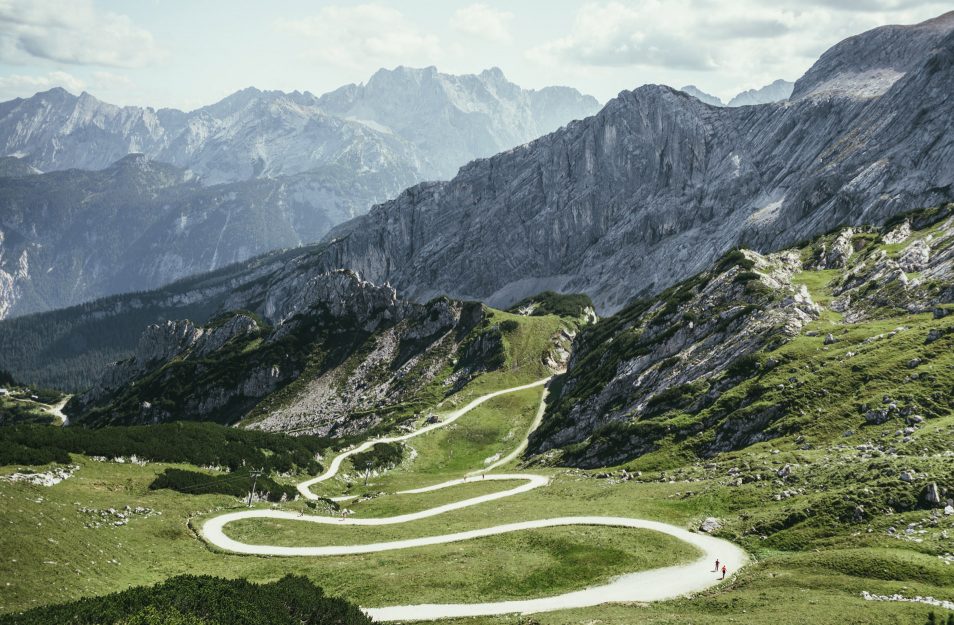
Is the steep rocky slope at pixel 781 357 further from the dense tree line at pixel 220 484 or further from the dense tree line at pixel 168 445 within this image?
the dense tree line at pixel 168 445

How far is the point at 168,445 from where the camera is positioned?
93.3 m

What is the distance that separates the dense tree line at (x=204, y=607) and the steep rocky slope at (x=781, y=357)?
5338 centimetres

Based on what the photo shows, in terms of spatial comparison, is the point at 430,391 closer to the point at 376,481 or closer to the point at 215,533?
the point at 376,481

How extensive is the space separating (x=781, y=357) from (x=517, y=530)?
47.2 metres

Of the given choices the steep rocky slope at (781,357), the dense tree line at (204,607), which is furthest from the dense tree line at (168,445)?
the steep rocky slope at (781,357)

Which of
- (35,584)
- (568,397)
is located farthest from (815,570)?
(568,397)

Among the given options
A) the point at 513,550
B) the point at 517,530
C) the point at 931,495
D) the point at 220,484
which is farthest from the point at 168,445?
the point at 931,495

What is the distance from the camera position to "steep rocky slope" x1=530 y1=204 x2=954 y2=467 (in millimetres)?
71625

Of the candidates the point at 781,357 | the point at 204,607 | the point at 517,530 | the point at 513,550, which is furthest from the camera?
Result: the point at 781,357

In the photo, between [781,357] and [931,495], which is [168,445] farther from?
[931,495]

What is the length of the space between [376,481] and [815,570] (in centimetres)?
7585

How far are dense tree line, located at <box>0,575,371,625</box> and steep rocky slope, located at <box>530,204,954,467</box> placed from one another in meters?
53.4

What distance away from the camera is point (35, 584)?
41.5m

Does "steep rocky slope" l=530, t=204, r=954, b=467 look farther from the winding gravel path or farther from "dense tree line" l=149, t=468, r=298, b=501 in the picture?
"dense tree line" l=149, t=468, r=298, b=501
